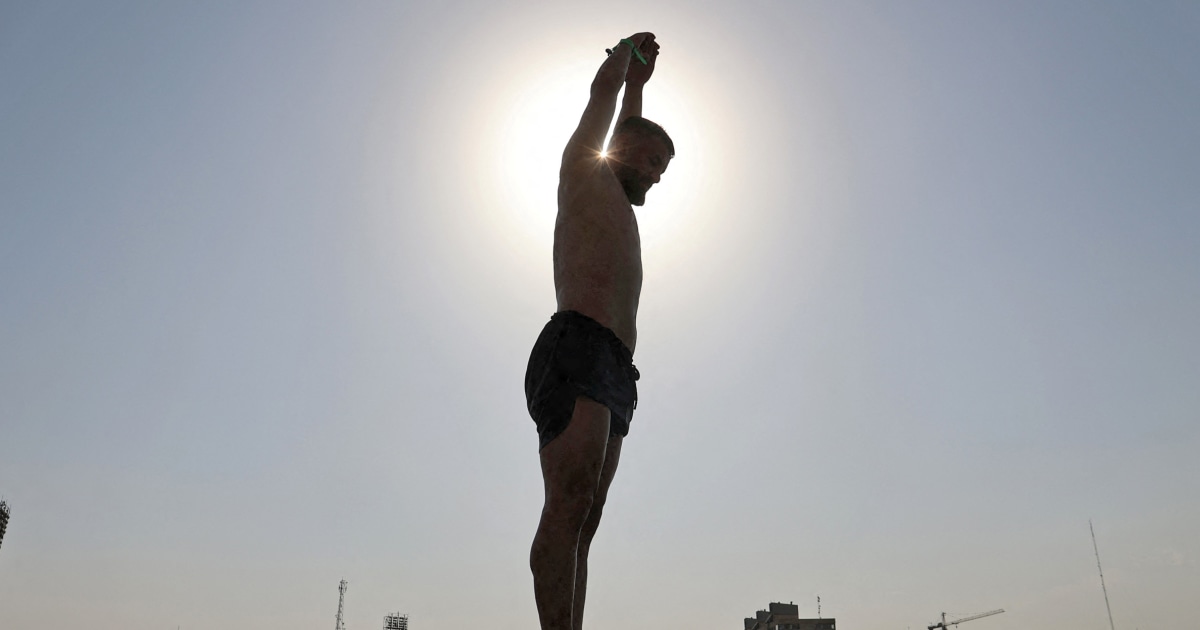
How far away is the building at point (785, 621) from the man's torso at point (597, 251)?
443 ft

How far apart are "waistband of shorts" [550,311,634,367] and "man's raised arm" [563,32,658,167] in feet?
3.19

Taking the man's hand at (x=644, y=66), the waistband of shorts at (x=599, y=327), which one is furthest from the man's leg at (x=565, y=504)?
the man's hand at (x=644, y=66)

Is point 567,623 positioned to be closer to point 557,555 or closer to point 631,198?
point 557,555

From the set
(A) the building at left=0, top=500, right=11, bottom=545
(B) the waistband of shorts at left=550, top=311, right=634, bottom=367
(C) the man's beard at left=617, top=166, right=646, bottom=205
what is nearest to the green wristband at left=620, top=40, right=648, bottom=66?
(C) the man's beard at left=617, top=166, right=646, bottom=205

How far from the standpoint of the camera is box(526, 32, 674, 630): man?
3.50 meters

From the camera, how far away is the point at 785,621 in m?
127

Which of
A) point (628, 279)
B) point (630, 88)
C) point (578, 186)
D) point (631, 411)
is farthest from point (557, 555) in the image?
point (630, 88)

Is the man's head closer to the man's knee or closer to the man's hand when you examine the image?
the man's hand

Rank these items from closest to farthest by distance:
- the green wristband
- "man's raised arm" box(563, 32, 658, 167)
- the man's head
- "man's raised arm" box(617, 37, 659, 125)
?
"man's raised arm" box(563, 32, 658, 167), the man's head, the green wristband, "man's raised arm" box(617, 37, 659, 125)

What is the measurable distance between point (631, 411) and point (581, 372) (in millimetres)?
586

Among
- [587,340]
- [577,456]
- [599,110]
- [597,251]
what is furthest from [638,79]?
[577,456]

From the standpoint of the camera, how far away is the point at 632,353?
13.4ft

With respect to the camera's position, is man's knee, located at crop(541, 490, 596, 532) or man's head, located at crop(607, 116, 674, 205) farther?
man's head, located at crop(607, 116, 674, 205)

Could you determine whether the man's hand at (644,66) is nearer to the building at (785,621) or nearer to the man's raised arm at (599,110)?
the man's raised arm at (599,110)
